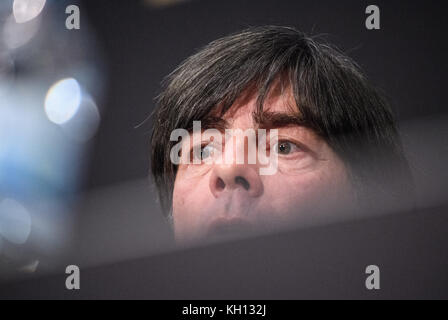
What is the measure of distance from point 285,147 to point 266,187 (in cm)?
13

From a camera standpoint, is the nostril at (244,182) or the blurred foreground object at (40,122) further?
the blurred foreground object at (40,122)

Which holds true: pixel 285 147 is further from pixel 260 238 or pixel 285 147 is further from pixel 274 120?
pixel 260 238

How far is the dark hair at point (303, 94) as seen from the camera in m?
1.44

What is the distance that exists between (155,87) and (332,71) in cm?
52

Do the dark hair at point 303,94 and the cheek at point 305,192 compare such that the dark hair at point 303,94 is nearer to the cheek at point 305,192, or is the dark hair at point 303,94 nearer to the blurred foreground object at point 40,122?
the cheek at point 305,192

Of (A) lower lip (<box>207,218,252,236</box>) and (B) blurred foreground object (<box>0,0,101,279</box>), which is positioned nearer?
(A) lower lip (<box>207,218,252,236</box>)

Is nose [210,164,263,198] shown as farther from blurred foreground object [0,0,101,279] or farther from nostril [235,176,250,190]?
blurred foreground object [0,0,101,279]

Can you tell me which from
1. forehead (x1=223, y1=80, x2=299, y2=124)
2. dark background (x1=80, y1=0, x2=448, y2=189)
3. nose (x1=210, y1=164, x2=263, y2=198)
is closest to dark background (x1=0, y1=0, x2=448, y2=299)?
dark background (x1=80, y1=0, x2=448, y2=189)

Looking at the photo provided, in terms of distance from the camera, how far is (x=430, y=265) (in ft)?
4.68

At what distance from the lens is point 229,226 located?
134 centimetres

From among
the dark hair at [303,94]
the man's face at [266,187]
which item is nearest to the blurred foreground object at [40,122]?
A: the dark hair at [303,94]

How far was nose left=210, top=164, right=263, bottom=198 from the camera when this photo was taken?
4.34 ft

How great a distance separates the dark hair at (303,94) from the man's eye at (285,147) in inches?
2.8

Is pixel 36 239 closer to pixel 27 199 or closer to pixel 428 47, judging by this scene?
pixel 27 199
